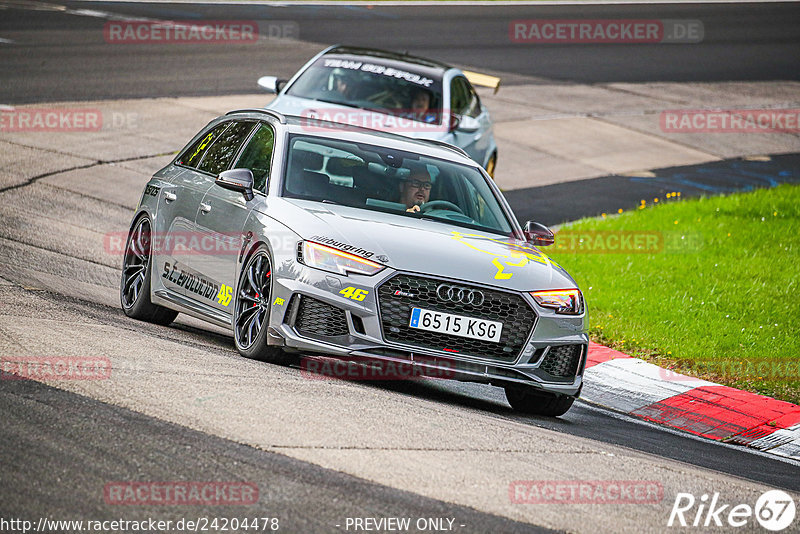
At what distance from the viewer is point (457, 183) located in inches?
348

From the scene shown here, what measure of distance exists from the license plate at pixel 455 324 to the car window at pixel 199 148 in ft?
9.60

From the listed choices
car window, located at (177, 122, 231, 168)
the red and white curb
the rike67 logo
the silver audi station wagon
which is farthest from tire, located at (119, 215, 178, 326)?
the rike67 logo

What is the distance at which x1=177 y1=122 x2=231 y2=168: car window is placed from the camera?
372 inches

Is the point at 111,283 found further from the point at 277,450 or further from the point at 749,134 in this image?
the point at 749,134

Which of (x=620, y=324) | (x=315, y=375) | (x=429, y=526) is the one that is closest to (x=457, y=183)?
(x=315, y=375)

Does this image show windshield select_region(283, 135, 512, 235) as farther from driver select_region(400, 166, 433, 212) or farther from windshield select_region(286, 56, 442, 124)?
windshield select_region(286, 56, 442, 124)

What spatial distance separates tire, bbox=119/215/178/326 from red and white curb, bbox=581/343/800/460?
343cm

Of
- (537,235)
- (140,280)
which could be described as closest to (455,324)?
(537,235)

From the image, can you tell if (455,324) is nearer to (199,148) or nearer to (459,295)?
(459,295)

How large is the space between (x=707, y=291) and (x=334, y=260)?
6.12m

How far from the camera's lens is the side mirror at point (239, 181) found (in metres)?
8.05

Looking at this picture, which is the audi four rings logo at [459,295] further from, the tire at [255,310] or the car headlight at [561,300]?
the tire at [255,310]

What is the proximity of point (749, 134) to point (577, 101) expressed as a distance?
356 centimetres

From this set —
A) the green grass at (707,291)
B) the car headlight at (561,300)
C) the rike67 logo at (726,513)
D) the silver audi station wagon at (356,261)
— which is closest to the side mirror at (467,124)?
the green grass at (707,291)
